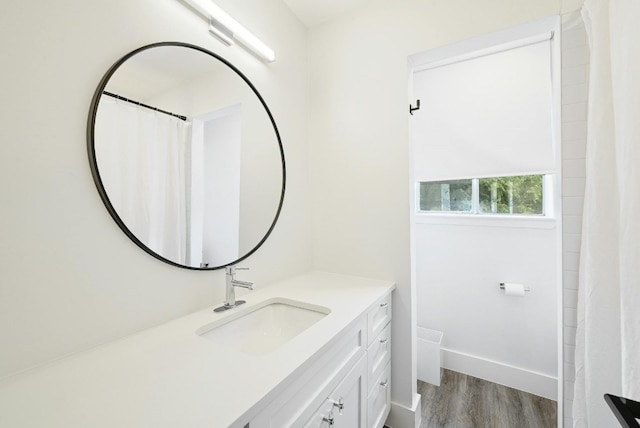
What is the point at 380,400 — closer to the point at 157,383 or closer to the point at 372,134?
the point at 157,383

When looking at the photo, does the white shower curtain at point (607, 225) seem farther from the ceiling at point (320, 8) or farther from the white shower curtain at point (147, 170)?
the white shower curtain at point (147, 170)

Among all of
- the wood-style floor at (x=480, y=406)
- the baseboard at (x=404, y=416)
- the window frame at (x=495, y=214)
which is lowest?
the wood-style floor at (x=480, y=406)

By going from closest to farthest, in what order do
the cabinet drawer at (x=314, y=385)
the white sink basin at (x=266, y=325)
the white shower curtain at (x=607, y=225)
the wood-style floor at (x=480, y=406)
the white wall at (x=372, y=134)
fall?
the cabinet drawer at (x=314, y=385)
the white shower curtain at (x=607, y=225)
the white sink basin at (x=266, y=325)
the white wall at (x=372, y=134)
the wood-style floor at (x=480, y=406)

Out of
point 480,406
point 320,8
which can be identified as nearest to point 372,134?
point 320,8

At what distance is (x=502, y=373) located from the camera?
1.91 m

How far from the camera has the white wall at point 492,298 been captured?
5.91 feet

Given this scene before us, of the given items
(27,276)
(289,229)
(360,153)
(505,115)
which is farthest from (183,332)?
(505,115)

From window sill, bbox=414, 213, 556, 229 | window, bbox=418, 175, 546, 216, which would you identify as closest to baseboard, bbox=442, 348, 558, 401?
window sill, bbox=414, 213, 556, 229

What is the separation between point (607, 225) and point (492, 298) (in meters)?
1.20

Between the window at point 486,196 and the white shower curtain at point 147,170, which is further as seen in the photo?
the window at point 486,196

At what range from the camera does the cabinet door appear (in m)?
0.87

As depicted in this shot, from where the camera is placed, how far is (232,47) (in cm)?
131

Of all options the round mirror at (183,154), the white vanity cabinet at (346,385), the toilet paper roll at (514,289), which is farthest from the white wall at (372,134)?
the toilet paper roll at (514,289)

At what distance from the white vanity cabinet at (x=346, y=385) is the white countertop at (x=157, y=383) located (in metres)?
0.06
